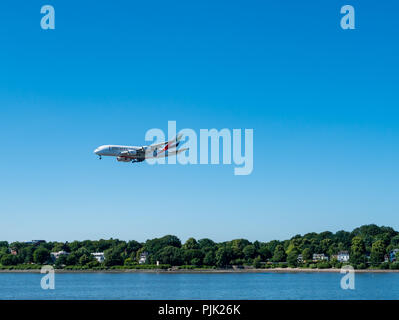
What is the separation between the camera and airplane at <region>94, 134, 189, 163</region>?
66125mm

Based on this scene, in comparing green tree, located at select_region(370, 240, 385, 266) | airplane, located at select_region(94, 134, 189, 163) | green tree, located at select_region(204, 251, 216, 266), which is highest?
airplane, located at select_region(94, 134, 189, 163)

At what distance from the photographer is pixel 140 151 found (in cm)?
6625

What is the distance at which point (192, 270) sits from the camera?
19500 centimetres

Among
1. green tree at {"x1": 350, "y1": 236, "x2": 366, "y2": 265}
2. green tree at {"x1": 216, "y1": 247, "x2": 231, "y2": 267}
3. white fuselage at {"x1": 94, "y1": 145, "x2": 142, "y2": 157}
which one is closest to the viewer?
white fuselage at {"x1": 94, "y1": 145, "x2": 142, "y2": 157}

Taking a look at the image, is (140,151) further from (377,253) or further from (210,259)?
(377,253)

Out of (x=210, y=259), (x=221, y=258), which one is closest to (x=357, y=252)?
(x=221, y=258)

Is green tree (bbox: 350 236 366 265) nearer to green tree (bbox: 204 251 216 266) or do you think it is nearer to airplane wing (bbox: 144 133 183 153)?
green tree (bbox: 204 251 216 266)

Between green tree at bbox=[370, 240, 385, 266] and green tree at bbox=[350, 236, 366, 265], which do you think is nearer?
green tree at bbox=[370, 240, 385, 266]

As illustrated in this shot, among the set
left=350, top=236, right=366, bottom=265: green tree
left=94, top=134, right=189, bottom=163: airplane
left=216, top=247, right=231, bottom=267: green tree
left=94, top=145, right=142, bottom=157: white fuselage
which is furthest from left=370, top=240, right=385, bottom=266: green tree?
left=94, top=145, right=142, bottom=157: white fuselage

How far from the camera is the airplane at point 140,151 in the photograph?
217ft
